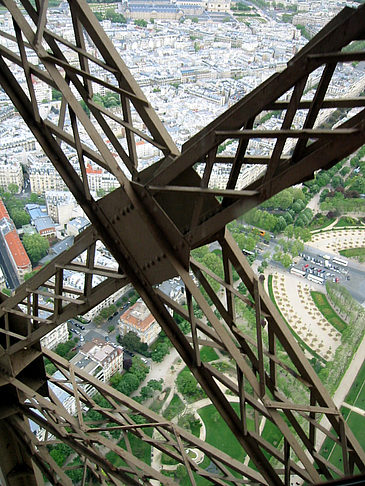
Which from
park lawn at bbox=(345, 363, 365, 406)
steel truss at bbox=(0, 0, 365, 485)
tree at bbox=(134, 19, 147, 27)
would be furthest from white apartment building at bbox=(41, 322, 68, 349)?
tree at bbox=(134, 19, 147, 27)

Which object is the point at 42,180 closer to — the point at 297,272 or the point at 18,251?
the point at 18,251

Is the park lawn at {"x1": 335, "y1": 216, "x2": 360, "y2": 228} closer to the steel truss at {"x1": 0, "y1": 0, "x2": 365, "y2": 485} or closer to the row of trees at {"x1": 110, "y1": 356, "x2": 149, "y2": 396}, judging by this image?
the row of trees at {"x1": 110, "y1": 356, "x2": 149, "y2": 396}

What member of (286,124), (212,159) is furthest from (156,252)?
(286,124)

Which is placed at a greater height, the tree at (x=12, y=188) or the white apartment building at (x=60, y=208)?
the tree at (x=12, y=188)

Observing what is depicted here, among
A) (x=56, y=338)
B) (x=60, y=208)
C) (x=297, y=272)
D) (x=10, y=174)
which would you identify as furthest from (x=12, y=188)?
(x=297, y=272)

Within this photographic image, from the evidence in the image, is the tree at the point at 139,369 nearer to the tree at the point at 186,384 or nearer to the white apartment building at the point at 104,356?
the white apartment building at the point at 104,356

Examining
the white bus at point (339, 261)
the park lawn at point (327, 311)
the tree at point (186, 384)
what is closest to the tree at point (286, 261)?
the white bus at point (339, 261)

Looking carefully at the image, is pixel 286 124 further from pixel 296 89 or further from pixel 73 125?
pixel 73 125
